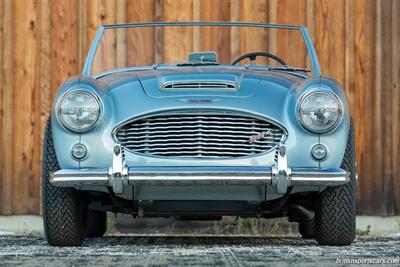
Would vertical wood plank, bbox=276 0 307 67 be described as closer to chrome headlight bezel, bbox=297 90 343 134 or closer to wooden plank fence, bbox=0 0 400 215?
wooden plank fence, bbox=0 0 400 215

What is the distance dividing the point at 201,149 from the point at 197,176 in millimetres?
199

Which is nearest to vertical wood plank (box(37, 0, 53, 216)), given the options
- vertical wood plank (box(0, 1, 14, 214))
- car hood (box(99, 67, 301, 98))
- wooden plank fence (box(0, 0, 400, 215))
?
wooden plank fence (box(0, 0, 400, 215))

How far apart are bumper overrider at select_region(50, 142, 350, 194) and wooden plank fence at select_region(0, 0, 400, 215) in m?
3.59

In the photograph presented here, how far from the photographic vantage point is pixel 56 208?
600 cm

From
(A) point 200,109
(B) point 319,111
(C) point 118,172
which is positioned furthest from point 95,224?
(B) point 319,111

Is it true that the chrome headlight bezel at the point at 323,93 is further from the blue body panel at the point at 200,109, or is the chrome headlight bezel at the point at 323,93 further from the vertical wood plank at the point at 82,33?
the vertical wood plank at the point at 82,33

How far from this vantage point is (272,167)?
5594mm

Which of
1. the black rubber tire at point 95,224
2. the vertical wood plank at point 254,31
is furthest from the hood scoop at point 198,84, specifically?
the vertical wood plank at point 254,31

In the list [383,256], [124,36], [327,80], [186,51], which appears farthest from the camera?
[186,51]

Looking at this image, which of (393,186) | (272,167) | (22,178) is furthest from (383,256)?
(22,178)

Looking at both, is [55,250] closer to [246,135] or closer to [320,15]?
[246,135]

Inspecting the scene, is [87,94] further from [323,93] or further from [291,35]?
[291,35]

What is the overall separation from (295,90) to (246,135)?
0.45 m

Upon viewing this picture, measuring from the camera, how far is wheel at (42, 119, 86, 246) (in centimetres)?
599
